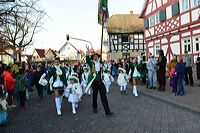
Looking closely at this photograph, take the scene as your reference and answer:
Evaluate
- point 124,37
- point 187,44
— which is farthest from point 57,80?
point 124,37

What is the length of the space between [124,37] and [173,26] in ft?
78.7

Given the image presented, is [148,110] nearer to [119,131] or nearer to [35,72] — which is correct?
[119,131]

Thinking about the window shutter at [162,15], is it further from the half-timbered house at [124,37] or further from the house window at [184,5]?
the half-timbered house at [124,37]

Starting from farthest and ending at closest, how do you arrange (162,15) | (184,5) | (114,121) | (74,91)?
(162,15) < (184,5) < (74,91) < (114,121)

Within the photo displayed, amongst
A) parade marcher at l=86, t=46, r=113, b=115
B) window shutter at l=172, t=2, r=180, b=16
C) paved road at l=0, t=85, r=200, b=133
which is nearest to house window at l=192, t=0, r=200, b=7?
window shutter at l=172, t=2, r=180, b=16

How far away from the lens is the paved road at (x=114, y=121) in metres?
7.61

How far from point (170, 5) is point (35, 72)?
596 inches

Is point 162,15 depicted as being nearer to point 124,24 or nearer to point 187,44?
point 187,44

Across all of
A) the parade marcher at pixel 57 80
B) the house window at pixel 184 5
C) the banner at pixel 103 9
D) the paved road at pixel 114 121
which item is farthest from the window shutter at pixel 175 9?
the parade marcher at pixel 57 80

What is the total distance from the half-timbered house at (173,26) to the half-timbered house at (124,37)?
1627 centimetres

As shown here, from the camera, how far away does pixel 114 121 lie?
861 cm

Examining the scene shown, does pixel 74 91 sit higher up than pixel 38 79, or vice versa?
pixel 38 79

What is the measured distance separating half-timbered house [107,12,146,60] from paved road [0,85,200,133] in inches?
1497

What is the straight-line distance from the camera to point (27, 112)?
11.5 meters
